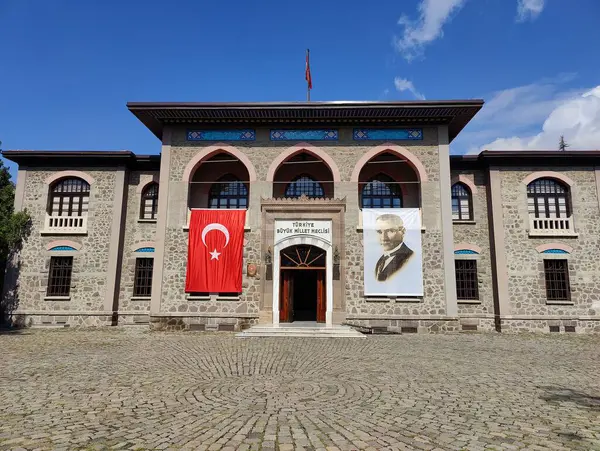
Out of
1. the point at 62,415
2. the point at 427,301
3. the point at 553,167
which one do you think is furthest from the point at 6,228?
the point at 553,167

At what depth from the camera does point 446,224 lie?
16.8 m

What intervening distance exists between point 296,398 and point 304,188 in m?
13.4

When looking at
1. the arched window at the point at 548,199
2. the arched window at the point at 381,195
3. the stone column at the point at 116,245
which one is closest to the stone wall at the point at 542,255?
the arched window at the point at 548,199

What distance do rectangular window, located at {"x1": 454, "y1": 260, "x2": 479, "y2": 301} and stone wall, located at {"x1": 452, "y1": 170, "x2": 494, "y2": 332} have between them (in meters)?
0.20

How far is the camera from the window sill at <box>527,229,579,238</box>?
17.8 m

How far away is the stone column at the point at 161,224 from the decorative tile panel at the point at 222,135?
1.15 meters

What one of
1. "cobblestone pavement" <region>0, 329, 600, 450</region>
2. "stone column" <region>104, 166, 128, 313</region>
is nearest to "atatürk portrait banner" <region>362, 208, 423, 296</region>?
"cobblestone pavement" <region>0, 329, 600, 450</region>

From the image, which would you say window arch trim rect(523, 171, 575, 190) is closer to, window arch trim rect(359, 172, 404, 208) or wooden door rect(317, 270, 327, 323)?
window arch trim rect(359, 172, 404, 208)

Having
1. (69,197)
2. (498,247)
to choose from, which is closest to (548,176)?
(498,247)

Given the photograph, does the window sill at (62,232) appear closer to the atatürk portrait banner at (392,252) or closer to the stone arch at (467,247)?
the atatürk portrait banner at (392,252)

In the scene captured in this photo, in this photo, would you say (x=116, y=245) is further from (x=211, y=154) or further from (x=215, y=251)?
(x=211, y=154)

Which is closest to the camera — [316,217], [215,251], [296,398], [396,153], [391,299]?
[296,398]

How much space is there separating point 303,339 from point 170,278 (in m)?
6.79

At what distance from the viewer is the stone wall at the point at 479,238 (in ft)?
59.1
